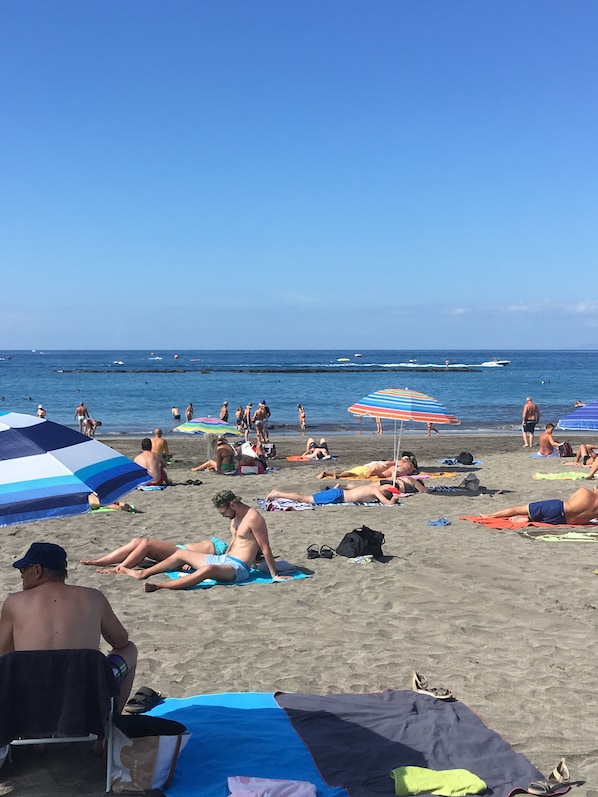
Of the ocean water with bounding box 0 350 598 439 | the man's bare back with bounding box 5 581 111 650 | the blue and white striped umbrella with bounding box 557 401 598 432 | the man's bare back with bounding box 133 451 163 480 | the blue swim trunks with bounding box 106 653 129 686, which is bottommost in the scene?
the ocean water with bounding box 0 350 598 439

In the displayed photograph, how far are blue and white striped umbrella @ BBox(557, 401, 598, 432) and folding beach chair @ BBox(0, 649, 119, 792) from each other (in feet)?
22.4

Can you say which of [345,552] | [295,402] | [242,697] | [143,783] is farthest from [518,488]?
[295,402]

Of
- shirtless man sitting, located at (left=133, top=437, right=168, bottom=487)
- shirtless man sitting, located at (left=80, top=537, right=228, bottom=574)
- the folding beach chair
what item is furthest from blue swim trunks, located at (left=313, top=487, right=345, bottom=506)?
the folding beach chair

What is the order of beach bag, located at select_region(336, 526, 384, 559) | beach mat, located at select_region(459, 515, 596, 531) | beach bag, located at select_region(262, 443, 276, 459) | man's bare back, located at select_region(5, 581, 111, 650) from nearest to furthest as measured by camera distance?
man's bare back, located at select_region(5, 581, 111, 650) → beach bag, located at select_region(336, 526, 384, 559) → beach mat, located at select_region(459, 515, 596, 531) → beach bag, located at select_region(262, 443, 276, 459)

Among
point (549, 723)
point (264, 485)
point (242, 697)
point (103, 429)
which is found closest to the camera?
point (549, 723)

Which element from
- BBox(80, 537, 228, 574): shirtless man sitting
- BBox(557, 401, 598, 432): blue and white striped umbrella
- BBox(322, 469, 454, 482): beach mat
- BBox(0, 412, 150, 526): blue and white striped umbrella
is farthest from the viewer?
BBox(322, 469, 454, 482): beach mat

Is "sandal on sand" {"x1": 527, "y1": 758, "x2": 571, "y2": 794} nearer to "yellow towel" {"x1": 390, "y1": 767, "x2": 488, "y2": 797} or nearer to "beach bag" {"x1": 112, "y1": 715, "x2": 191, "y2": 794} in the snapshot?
"yellow towel" {"x1": 390, "y1": 767, "x2": 488, "y2": 797}

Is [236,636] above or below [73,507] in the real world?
below

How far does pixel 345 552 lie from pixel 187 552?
1818mm

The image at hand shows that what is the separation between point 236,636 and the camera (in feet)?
19.2

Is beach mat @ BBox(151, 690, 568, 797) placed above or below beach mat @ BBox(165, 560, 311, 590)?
above

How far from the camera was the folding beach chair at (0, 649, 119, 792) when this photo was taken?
343cm

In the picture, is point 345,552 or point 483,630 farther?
point 345,552

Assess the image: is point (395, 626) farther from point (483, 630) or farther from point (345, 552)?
point (345, 552)
